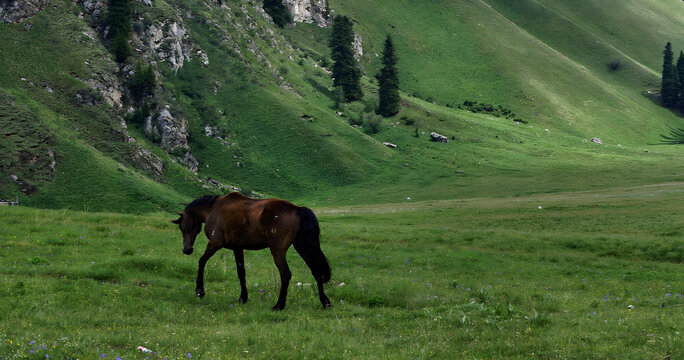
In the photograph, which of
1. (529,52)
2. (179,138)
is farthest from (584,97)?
(179,138)

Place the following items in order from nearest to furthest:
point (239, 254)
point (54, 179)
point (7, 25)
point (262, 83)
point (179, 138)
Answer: point (239, 254), point (54, 179), point (7, 25), point (179, 138), point (262, 83)

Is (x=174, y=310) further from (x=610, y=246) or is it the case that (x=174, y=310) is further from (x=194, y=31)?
(x=194, y=31)

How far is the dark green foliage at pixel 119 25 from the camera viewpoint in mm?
Result: 86812

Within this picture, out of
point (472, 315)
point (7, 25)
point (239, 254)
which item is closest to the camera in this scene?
point (472, 315)

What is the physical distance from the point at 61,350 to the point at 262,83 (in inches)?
4067

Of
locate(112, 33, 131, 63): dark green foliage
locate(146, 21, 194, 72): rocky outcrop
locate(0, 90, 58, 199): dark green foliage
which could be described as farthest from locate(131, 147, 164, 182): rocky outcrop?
locate(146, 21, 194, 72): rocky outcrop

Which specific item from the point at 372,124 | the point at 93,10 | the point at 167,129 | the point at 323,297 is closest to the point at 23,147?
the point at 167,129

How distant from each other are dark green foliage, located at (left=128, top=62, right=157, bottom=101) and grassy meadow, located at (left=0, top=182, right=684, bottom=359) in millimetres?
59071

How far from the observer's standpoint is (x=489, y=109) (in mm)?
149625

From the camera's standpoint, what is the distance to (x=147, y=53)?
92625 millimetres

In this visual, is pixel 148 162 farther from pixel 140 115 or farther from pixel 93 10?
pixel 93 10

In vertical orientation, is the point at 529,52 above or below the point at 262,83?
above

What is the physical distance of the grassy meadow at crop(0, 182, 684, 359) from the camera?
957cm

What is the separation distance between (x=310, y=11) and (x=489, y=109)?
74.7 m
